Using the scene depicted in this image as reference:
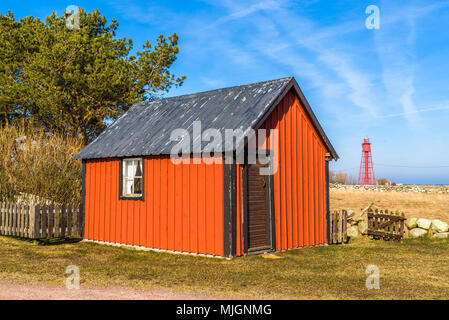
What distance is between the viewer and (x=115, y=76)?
2720 centimetres

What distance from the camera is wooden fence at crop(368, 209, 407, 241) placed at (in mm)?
16500

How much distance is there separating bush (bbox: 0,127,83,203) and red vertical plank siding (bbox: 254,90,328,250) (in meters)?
9.43

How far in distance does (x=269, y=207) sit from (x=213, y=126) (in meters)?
3.01

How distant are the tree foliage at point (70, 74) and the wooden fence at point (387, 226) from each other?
1652 centimetres

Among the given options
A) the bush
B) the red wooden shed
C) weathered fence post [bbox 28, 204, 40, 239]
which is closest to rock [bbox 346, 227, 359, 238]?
the red wooden shed

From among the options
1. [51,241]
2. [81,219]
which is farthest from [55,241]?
[81,219]

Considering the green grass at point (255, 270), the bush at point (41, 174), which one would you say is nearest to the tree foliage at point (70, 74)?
the bush at point (41, 174)

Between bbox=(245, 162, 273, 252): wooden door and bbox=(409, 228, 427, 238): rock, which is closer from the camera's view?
bbox=(245, 162, 273, 252): wooden door

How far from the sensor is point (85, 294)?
821cm

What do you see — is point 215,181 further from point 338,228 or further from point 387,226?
point 387,226

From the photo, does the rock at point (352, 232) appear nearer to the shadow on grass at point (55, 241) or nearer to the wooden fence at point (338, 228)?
the wooden fence at point (338, 228)

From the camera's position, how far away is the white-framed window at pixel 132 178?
15125 mm

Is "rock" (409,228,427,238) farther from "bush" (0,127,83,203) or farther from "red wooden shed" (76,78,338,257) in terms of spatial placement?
"bush" (0,127,83,203)

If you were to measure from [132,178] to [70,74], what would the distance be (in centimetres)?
1328
